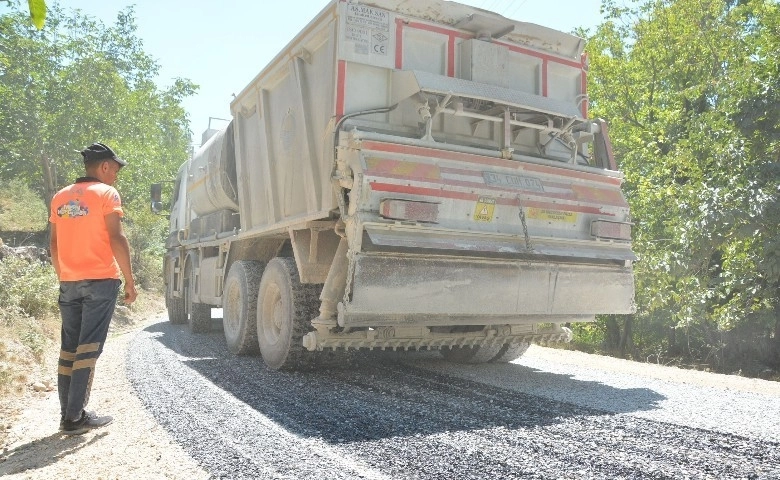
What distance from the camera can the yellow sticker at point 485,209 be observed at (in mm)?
4609

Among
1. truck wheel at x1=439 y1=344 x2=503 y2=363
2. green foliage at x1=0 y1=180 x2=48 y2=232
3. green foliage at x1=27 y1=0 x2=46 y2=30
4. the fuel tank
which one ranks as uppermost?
green foliage at x1=0 y1=180 x2=48 y2=232

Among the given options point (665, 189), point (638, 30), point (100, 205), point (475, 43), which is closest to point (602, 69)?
point (638, 30)

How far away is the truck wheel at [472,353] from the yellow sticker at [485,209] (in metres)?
1.79

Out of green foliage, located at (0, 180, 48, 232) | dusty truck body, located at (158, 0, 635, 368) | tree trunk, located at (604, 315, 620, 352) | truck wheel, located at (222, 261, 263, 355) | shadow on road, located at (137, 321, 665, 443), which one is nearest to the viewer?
shadow on road, located at (137, 321, 665, 443)

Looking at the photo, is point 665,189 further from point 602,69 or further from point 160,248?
point 160,248

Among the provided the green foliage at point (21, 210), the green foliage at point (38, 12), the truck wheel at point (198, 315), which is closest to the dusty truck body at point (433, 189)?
the green foliage at point (38, 12)

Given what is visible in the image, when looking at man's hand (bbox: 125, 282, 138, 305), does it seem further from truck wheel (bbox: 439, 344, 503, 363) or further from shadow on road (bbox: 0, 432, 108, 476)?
truck wheel (bbox: 439, 344, 503, 363)

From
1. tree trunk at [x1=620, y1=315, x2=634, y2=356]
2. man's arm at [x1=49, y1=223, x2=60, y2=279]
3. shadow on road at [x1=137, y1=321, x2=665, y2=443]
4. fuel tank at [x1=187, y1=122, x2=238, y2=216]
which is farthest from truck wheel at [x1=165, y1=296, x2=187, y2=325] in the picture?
tree trunk at [x1=620, y1=315, x2=634, y2=356]

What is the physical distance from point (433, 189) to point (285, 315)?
1953mm

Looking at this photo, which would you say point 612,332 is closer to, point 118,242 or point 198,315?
point 198,315

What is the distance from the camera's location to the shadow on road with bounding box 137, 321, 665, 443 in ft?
11.7

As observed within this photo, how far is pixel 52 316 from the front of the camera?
28.7 feet

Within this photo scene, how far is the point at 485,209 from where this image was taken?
4641 mm

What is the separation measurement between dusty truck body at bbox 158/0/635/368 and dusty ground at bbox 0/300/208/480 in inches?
56.4
